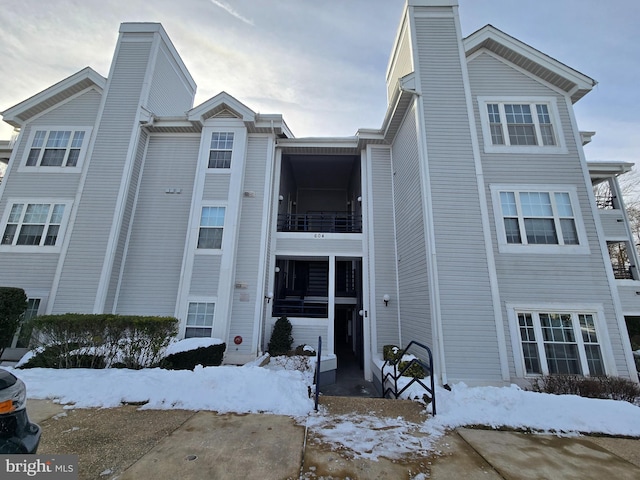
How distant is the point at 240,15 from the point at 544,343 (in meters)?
14.1

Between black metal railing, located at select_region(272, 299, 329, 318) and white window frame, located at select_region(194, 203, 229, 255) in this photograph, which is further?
black metal railing, located at select_region(272, 299, 329, 318)

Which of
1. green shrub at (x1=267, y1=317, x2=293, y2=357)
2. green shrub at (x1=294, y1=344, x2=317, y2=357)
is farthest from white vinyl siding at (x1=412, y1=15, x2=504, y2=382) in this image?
green shrub at (x1=267, y1=317, x2=293, y2=357)

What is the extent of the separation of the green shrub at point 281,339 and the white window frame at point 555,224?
7.64m

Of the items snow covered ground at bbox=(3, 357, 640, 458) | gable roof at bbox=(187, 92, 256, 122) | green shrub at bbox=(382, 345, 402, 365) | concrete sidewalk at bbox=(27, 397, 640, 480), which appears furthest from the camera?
gable roof at bbox=(187, 92, 256, 122)

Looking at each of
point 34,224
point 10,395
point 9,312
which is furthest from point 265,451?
point 34,224

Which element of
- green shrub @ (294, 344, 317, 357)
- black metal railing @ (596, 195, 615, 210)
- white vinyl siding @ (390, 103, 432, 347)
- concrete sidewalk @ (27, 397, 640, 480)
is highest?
black metal railing @ (596, 195, 615, 210)

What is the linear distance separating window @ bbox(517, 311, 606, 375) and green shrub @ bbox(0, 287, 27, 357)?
46.5ft

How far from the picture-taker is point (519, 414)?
481 centimetres

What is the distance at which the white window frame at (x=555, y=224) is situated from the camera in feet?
25.3

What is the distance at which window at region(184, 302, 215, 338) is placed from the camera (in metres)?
9.50

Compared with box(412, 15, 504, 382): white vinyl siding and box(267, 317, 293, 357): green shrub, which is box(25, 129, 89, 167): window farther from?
box(412, 15, 504, 382): white vinyl siding

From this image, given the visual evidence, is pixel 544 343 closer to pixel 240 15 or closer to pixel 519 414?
pixel 519 414

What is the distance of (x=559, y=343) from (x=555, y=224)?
337 centimetres

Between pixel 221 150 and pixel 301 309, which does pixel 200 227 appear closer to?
pixel 221 150
